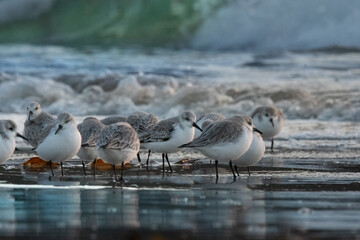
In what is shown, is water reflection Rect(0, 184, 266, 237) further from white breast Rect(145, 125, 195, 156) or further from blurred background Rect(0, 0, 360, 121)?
blurred background Rect(0, 0, 360, 121)

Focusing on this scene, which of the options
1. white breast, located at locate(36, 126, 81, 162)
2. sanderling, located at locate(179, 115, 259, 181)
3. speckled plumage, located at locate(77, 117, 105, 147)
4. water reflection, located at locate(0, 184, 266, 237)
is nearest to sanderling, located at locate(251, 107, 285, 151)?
speckled plumage, located at locate(77, 117, 105, 147)

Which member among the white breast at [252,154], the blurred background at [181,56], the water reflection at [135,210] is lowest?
the water reflection at [135,210]

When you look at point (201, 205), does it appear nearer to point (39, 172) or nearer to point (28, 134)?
point (39, 172)

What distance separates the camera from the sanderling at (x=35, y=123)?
11.5 metres

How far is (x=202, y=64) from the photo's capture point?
80.3ft

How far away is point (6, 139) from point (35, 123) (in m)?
2.20

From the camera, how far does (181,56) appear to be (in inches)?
1040

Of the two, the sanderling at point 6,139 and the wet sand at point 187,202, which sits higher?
the sanderling at point 6,139

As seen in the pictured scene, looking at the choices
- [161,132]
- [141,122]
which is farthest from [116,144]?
[141,122]

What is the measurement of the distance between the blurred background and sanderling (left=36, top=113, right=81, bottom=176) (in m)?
7.86

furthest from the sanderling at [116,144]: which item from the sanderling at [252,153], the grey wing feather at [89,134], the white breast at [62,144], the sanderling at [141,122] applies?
the sanderling at [141,122]

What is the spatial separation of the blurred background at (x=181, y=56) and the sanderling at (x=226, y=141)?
7304 millimetres

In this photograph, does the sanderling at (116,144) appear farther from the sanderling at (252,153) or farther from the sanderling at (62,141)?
the sanderling at (252,153)

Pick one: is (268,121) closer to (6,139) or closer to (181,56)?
(6,139)
